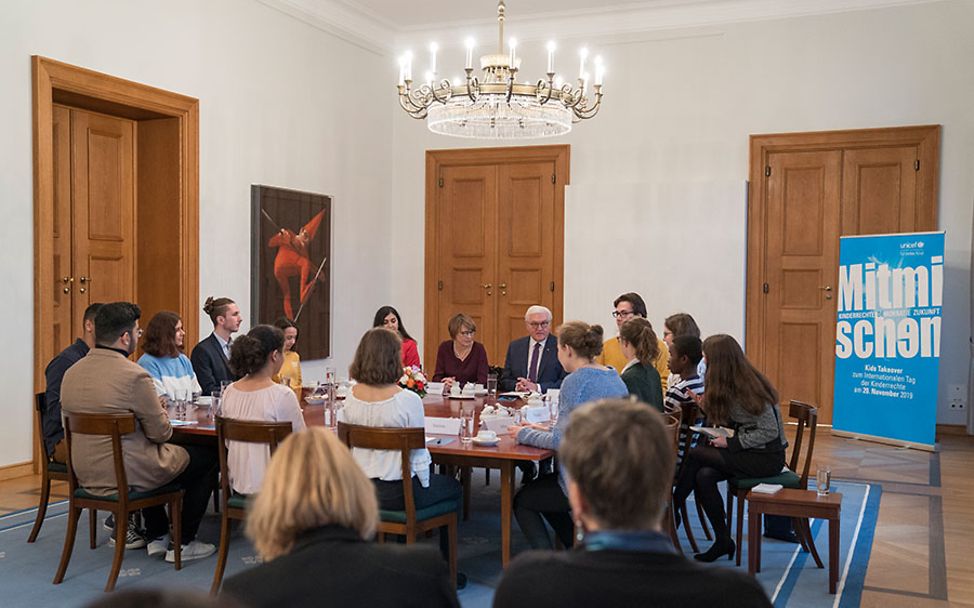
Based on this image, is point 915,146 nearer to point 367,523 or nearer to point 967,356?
point 967,356

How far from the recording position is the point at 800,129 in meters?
9.34

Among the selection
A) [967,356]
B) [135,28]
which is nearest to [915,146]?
[967,356]

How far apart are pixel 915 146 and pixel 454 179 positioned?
4.71 metres

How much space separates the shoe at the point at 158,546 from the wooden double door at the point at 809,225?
20.8 feet

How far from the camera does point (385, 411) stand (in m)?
4.21

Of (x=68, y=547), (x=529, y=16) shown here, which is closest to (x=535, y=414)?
(x=68, y=547)

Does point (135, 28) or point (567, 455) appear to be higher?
point (135, 28)

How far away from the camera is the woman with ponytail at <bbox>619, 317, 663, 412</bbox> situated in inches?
198

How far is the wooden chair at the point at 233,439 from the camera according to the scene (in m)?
4.26

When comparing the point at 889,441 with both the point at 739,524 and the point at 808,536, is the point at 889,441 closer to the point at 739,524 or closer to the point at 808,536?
the point at 808,536

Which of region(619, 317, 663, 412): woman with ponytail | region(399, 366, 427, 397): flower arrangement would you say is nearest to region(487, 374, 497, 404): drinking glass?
region(399, 366, 427, 397): flower arrangement

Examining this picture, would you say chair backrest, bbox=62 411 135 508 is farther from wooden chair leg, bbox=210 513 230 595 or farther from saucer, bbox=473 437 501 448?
saucer, bbox=473 437 501 448

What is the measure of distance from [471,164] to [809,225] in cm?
365

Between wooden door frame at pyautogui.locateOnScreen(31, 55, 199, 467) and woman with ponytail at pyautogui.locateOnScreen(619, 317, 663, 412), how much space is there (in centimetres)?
414
